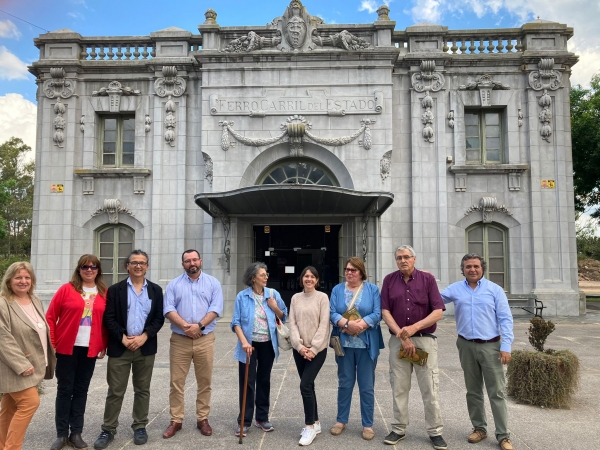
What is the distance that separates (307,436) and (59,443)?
8.20 ft

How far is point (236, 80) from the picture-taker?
15.0 m

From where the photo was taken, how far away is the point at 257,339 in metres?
5.26

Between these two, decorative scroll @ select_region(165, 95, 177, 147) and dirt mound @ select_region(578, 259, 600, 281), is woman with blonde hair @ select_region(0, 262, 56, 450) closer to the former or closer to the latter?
decorative scroll @ select_region(165, 95, 177, 147)

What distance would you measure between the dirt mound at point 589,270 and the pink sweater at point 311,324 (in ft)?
192

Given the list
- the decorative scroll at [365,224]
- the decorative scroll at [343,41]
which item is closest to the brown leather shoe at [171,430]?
the decorative scroll at [365,224]

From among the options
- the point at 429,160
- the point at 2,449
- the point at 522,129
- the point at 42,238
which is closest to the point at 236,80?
the point at 429,160

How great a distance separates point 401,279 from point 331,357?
4.70 metres

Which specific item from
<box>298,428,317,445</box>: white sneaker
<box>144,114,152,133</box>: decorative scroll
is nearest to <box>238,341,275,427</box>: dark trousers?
<box>298,428,317,445</box>: white sneaker

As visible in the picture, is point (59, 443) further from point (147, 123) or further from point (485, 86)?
point (485, 86)

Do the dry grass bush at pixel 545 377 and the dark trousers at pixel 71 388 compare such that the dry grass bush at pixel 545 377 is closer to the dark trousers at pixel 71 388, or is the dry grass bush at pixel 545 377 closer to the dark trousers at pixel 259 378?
the dark trousers at pixel 259 378

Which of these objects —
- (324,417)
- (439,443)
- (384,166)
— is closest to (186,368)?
(324,417)

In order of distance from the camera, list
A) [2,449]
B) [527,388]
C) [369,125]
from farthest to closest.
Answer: [369,125]
[527,388]
[2,449]

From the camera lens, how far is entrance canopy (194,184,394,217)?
11836 mm

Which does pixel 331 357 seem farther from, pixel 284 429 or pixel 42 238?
pixel 42 238
